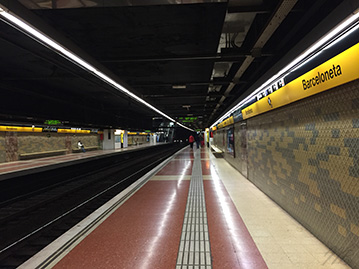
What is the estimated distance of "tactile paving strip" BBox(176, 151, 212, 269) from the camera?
7.82 ft

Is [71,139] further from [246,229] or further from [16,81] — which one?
[246,229]

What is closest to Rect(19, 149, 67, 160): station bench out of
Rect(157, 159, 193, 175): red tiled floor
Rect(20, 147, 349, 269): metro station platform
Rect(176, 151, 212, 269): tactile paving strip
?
Rect(157, 159, 193, 175): red tiled floor

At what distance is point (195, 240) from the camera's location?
2871 mm

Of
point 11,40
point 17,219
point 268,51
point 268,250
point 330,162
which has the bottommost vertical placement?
point 17,219

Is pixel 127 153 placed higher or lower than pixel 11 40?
lower

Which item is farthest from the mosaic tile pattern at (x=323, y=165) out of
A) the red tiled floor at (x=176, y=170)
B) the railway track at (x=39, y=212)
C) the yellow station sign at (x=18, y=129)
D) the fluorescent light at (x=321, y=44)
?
the yellow station sign at (x=18, y=129)

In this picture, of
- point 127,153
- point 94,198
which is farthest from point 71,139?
point 94,198

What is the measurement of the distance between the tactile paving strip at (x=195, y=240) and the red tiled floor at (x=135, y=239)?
98 mm

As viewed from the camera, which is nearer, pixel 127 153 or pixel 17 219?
pixel 17 219

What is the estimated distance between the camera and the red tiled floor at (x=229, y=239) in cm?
238

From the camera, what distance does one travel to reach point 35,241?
3.61 m

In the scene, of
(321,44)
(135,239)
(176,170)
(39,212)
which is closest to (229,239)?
(135,239)

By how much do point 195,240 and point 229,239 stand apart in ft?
1.61

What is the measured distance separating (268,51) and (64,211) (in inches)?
243
